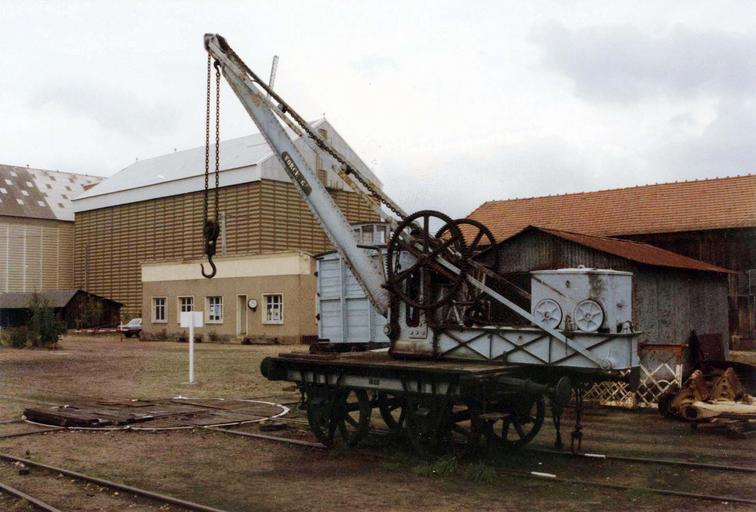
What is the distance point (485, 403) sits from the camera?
368 inches

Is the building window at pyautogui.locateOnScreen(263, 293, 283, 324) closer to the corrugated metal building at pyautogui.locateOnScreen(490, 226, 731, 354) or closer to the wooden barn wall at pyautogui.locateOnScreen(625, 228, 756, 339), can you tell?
the wooden barn wall at pyautogui.locateOnScreen(625, 228, 756, 339)

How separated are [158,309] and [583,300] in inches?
1538

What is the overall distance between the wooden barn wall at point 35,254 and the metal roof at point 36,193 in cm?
65

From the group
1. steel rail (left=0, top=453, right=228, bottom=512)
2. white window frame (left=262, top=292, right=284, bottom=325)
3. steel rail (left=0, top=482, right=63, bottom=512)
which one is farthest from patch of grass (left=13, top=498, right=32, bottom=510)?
white window frame (left=262, top=292, right=284, bottom=325)

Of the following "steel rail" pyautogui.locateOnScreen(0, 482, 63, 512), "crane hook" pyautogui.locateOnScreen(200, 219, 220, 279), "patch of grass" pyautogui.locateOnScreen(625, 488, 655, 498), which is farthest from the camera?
"crane hook" pyautogui.locateOnScreen(200, 219, 220, 279)

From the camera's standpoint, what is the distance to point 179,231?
51.1 meters

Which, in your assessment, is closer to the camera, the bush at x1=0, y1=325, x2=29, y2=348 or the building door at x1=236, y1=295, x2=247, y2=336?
the bush at x1=0, y1=325, x2=29, y2=348

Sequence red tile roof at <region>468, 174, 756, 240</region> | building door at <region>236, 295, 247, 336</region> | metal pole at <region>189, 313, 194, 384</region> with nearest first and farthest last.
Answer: metal pole at <region>189, 313, 194, 384</region> → red tile roof at <region>468, 174, 756, 240</region> → building door at <region>236, 295, 247, 336</region>

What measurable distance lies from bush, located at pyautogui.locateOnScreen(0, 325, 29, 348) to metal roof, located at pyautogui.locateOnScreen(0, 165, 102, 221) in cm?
2659

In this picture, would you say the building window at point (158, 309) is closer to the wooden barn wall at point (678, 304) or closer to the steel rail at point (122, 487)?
the wooden barn wall at point (678, 304)

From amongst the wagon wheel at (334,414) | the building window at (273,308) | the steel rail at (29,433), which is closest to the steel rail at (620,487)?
the wagon wheel at (334,414)

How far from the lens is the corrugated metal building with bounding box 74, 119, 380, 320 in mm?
45750

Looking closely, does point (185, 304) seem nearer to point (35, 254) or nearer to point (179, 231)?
point (179, 231)

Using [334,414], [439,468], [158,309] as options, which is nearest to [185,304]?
[158,309]
